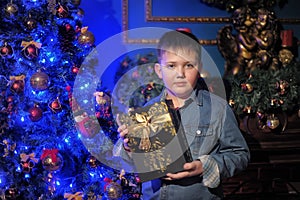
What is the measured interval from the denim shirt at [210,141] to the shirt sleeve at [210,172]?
0.02 metres

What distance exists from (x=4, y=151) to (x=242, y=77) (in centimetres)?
155

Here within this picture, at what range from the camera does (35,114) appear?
1.86 meters

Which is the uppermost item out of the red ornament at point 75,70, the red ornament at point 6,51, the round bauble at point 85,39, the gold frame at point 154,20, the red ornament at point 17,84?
the gold frame at point 154,20

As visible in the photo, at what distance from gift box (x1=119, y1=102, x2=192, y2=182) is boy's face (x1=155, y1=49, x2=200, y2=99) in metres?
0.09

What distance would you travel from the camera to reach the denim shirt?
136 cm

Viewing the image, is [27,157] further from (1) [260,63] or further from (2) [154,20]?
(1) [260,63]

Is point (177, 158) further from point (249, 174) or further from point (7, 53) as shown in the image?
point (249, 174)

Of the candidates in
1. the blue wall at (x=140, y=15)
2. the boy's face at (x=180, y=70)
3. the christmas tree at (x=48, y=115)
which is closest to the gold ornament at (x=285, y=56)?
the blue wall at (x=140, y=15)

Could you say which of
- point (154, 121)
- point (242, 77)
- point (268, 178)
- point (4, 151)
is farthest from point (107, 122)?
point (268, 178)

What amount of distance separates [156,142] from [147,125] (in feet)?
0.21

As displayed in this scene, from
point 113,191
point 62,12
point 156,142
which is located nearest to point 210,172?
point 156,142

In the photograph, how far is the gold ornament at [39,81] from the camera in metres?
1.81

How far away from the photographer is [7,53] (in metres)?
1.93

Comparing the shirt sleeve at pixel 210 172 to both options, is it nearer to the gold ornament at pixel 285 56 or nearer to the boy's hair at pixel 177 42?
the boy's hair at pixel 177 42
